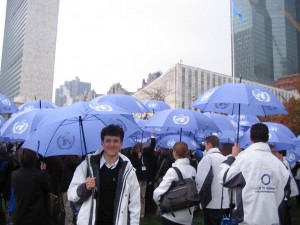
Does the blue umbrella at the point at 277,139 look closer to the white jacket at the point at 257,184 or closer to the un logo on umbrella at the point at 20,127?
the white jacket at the point at 257,184

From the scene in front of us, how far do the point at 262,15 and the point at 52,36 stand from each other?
208ft

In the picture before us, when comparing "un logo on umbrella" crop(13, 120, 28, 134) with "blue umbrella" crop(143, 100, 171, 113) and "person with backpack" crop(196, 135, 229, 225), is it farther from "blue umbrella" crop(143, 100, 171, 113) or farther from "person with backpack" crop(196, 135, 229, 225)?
"blue umbrella" crop(143, 100, 171, 113)

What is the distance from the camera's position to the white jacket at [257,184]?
385 centimetres

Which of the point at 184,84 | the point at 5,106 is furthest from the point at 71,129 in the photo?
the point at 184,84

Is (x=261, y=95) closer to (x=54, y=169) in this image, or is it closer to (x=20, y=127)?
(x=20, y=127)

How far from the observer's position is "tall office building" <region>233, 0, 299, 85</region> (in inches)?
3194

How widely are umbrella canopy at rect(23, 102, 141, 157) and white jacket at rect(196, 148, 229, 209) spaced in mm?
1300

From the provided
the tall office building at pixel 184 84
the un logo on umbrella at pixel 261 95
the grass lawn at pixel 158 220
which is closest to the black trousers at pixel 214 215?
the un logo on umbrella at pixel 261 95

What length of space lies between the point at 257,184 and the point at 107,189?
5.81 ft

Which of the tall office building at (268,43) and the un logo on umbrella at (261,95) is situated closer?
the un logo on umbrella at (261,95)

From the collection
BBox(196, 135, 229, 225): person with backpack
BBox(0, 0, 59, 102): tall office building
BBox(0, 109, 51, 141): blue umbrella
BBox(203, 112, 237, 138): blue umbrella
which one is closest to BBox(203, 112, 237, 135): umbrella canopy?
BBox(203, 112, 237, 138): blue umbrella

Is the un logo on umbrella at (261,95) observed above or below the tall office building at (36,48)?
below

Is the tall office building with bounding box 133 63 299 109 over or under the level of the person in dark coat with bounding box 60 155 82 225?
over

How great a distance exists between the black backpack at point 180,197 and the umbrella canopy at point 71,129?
118cm
